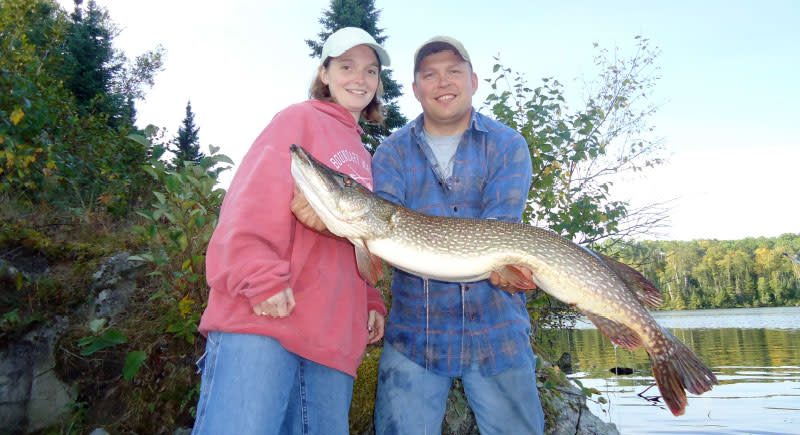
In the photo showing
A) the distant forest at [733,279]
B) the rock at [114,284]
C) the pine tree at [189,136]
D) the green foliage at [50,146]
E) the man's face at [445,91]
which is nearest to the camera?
the man's face at [445,91]

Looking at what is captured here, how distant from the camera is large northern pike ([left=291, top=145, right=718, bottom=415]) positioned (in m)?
2.28

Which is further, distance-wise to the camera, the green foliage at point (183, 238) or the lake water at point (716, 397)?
→ the lake water at point (716, 397)

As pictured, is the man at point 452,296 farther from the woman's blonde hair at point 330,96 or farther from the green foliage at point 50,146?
the green foliage at point 50,146

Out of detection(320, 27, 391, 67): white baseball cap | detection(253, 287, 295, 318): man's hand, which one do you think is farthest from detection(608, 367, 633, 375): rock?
detection(253, 287, 295, 318): man's hand

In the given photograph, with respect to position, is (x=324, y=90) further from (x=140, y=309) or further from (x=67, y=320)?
(x=67, y=320)

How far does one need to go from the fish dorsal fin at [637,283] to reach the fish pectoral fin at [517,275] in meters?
0.47

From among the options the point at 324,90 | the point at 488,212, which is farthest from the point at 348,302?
the point at 324,90

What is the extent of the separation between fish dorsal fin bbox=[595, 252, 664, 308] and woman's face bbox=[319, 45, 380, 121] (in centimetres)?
161

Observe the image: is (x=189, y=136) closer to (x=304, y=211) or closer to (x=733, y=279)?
(x=304, y=211)

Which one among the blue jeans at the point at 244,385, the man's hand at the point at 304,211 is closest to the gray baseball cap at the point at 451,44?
the man's hand at the point at 304,211

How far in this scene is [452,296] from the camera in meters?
2.58

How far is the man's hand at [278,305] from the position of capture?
167 centimetres

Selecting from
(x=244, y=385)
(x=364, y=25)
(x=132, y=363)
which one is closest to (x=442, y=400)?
(x=244, y=385)

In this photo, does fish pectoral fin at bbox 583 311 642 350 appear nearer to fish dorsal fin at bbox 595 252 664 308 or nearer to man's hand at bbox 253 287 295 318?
fish dorsal fin at bbox 595 252 664 308
